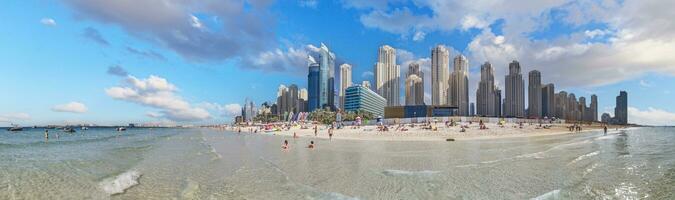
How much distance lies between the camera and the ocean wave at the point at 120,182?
15381mm

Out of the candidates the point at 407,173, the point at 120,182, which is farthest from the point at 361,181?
the point at 120,182

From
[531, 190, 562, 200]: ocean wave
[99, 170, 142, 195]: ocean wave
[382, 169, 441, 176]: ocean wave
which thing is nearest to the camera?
[531, 190, 562, 200]: ocean wave

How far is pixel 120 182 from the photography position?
57.1ft

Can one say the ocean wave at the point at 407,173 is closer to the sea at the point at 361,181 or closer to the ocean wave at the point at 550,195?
the sea at the point at 361,181

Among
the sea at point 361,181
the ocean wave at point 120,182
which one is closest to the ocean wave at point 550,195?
the sea at point 361,181

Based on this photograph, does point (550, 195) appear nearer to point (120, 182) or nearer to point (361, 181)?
point (361, 181)

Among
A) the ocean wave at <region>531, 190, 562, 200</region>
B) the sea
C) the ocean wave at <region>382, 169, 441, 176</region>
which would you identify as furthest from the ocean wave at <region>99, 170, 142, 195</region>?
the ocean wave at <region>531, 190, 562, 200</region>

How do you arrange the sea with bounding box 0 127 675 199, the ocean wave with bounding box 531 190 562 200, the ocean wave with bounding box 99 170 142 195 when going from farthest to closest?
the ocean wave with bounding box 99 170 142 195 → the sea with bounding box 0 127 675 199 → the ocean wave with bounding box 531 190 562 200

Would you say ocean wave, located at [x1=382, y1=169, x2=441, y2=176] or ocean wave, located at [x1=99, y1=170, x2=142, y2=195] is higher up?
ocean wave, located at [x1=382, y1=169, x2=441, y2=176]

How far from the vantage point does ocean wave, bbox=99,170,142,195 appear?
15381 millimetres

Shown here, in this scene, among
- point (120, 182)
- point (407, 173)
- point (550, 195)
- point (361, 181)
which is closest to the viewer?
point (550, 195)

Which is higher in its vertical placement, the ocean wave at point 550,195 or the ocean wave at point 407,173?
the ocean wave at point 550,195

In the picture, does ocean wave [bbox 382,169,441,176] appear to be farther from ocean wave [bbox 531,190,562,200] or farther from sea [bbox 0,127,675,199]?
ocean wave [bbox 531,190,562,200]

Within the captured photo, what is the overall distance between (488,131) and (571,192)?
52633 mm
